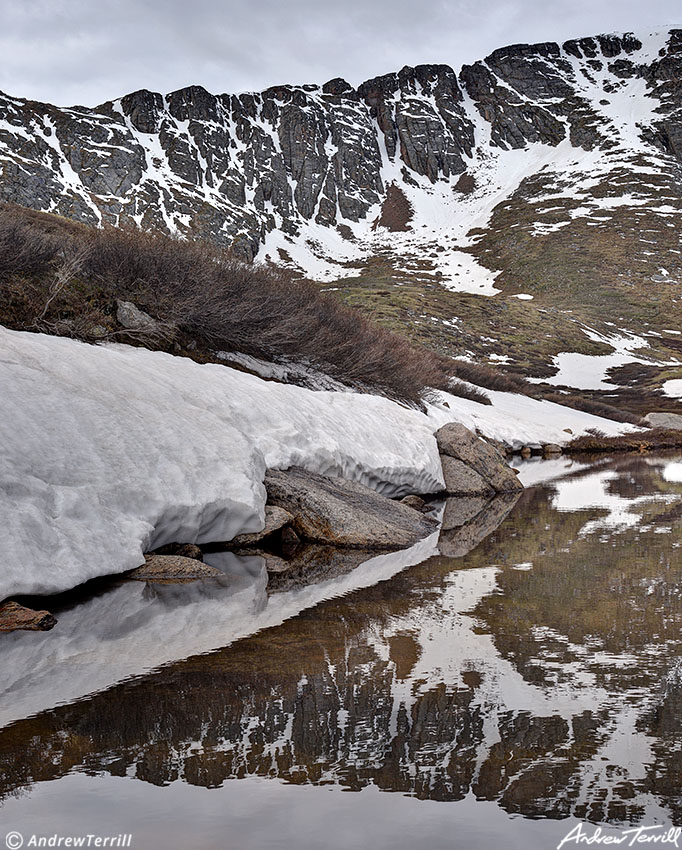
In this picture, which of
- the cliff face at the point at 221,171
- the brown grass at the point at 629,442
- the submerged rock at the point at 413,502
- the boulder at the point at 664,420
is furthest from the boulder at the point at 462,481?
the cliff face at the point at 221,171

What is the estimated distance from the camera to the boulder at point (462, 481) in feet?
57.7

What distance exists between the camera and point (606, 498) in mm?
15930

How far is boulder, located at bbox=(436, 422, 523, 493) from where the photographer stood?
→ 17.9 metres

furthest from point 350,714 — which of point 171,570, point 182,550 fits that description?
point 182,550

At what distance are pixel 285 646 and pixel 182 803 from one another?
→ 90.9 inches

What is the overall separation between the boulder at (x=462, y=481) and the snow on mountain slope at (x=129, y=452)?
3.80 metres

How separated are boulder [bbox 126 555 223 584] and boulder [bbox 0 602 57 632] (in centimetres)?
171

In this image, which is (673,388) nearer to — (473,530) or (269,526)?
(473,530)

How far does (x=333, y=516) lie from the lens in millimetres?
10422

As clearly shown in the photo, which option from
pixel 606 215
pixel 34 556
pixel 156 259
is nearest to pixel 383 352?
pixel 156 259

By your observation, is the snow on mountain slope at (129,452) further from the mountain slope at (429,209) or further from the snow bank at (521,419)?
the mountain slope at (429,209)

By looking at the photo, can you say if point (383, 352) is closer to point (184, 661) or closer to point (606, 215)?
point (184, 661)

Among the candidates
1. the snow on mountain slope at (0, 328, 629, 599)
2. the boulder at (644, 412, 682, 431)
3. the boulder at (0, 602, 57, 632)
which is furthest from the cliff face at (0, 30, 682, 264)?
the boulder at (0, 602, 57, 632)

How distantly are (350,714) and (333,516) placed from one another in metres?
6.25
